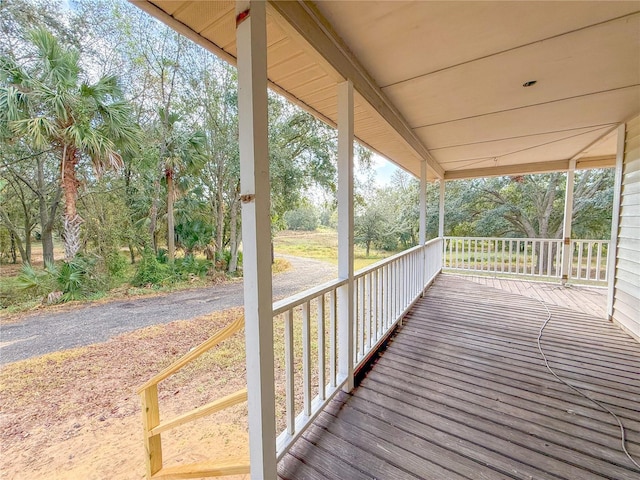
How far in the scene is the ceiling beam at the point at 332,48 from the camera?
1.17m

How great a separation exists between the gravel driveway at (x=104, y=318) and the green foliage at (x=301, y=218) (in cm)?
152

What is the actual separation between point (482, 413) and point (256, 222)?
Result: 1880 mm

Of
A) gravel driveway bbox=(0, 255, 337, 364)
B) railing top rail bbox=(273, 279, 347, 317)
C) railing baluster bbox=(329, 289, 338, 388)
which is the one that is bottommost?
gravel driveway bbox=(0, 255, 337, 364)

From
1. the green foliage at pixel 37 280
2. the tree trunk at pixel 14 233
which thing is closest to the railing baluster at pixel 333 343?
the green foliage at pixel 37 280

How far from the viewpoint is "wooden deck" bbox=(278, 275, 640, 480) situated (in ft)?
4.14

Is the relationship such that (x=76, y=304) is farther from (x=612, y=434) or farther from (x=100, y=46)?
(x=612, y=434)

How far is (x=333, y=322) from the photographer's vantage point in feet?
5.89

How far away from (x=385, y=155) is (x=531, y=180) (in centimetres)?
1022

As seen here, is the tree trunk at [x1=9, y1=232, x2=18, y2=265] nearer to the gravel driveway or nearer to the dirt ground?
the gravel driveway

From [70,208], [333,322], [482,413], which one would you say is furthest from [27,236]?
[482,413]

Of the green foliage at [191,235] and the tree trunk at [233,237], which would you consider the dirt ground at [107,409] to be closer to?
the tree trunk at [233,237]

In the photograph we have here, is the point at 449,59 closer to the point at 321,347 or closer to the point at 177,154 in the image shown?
the point at 321,347

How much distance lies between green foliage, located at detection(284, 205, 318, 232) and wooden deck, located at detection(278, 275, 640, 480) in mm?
4599

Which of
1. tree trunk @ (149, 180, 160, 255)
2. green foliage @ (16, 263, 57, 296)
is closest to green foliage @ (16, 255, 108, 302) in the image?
green foliage @ (16, 263, 57, 296)
